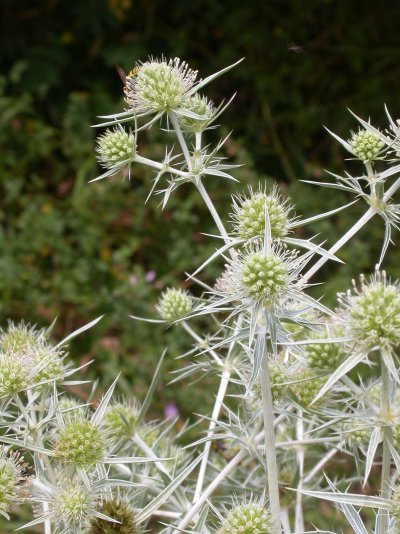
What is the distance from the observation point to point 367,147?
1.17 meters

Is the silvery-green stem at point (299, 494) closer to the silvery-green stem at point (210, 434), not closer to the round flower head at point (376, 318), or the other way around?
the silvery-green stem at point (210, 434)

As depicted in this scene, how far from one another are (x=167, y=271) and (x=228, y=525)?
2.51 metres

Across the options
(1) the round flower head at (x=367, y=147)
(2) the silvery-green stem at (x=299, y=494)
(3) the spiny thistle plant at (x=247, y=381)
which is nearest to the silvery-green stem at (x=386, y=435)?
(3) the spiny thistle plant at (x=247, y=381)

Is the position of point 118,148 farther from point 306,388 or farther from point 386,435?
point 386,435

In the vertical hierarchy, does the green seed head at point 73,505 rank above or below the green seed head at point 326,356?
below

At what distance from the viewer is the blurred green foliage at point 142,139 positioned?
3.31m

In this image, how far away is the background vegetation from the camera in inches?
130

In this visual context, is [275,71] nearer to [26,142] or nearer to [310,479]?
[26,142]

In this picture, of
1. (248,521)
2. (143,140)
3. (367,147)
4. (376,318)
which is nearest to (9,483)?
(248,521)

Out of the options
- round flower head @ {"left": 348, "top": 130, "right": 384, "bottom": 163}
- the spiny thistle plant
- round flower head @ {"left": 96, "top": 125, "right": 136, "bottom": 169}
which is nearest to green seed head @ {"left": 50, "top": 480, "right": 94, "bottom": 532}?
the spiny thistle plant

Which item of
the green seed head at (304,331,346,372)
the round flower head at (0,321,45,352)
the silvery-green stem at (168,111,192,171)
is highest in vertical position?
the silvery-green stem at (168,111,192,171)

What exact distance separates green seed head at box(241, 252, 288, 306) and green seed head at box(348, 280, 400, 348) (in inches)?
4.2

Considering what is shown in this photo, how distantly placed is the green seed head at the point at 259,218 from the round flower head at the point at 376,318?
213 mm

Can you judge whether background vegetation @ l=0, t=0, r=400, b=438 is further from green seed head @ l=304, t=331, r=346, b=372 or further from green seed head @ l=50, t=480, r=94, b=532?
green seed head @ l=304, t=331, r=346, b=372
